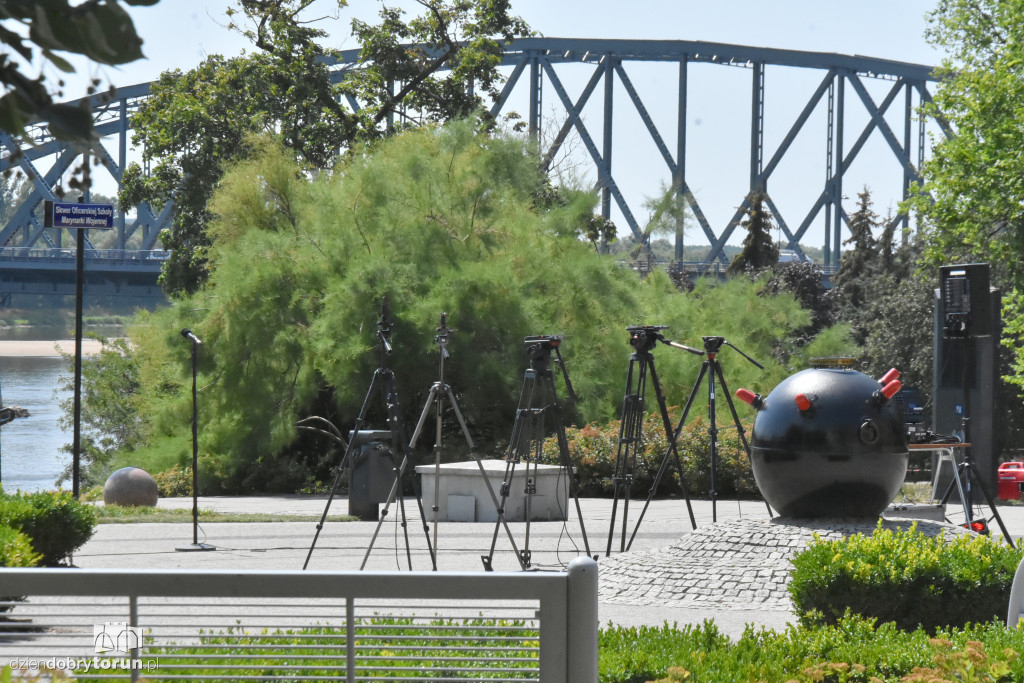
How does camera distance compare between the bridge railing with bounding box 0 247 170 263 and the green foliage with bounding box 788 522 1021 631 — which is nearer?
the green foliage with bounding box 788 522 1021 631

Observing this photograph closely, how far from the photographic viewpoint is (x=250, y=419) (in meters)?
20.8

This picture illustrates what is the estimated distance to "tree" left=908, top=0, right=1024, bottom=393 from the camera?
25141 millimetres

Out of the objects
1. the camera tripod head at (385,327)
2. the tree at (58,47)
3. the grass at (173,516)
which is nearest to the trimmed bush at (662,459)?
the grass at (173,516)

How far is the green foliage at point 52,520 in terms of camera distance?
8102mm

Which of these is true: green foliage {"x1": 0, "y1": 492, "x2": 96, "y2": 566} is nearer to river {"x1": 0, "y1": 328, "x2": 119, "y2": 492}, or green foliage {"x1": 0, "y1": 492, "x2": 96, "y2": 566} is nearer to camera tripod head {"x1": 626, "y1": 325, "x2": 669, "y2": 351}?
camera tripod head {"x1": 626, "y1": 325, "x2": 669, "y2": 351}

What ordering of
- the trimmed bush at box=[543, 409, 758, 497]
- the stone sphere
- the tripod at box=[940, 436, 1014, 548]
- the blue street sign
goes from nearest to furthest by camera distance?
1. the tripod at box=[940, 436, 1014, 548]
2. the blue street sign
3. the stone sphere
4. the trimmed bush at box=[543, 409, 758, 497]

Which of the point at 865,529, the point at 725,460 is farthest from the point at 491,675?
the point at 725,460

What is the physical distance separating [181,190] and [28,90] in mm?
28201

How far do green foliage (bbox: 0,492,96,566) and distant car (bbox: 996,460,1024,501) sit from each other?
13367 millimetres

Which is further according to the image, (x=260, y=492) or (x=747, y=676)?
(x=260, y=492)

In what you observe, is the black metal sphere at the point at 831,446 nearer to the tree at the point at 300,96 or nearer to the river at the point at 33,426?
the river at the point at 33,426

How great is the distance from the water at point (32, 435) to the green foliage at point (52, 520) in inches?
537

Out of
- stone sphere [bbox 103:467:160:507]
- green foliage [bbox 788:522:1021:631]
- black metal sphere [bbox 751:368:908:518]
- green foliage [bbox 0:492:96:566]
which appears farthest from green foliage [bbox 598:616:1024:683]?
stone sphere [bbox 103:467:160:507]

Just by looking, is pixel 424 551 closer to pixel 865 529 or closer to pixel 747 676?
pixel 865 529
